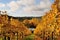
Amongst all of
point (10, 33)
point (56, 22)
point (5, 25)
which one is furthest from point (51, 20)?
point (10, 33)

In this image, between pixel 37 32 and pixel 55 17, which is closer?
pixel 55 17

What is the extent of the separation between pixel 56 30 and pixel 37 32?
684cm

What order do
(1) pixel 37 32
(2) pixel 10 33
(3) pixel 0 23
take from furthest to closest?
(1) pixel 37 32
(2) pixel 10 33
(3) pixel 0 23

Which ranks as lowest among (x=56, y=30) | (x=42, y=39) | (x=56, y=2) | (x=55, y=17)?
(x=42, y=39)

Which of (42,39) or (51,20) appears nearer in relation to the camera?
(51,20)

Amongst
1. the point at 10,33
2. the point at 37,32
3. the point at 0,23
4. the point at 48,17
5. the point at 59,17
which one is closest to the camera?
the point at 59,17

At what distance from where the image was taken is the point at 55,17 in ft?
53.4

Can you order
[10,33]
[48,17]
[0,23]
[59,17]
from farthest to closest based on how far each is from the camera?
[10,33]
[0,23]
[48,17]
[59,17]

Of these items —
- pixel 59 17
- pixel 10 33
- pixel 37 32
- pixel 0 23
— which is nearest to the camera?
pixel 59 17

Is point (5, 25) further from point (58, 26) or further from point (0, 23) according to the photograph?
point (58, 26)

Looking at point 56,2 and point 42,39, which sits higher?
point 56,2

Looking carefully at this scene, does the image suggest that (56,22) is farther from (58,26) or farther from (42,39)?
(42,39)

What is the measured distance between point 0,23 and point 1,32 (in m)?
0.82

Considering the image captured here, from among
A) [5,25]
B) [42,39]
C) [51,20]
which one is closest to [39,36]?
[42,39]
